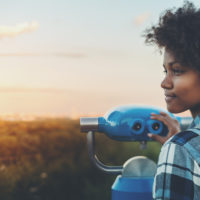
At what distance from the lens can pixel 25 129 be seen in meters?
4.91

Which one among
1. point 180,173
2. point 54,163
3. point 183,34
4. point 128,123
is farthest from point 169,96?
point 54,163

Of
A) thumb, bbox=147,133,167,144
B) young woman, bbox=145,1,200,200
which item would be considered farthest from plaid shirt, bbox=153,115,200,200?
thumb, bbox=147,133,167,144

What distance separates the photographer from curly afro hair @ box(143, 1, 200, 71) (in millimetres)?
1344

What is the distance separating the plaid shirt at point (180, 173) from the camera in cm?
120

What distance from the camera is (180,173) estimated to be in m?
1.20

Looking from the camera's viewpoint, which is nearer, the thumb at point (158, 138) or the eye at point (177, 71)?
the eye at point (177, 71)

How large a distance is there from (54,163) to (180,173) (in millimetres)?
3531

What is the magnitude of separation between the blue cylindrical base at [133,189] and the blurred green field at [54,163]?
8.18 ft

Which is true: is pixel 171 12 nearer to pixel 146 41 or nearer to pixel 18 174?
pixel 146 41

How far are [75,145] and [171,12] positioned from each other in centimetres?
337

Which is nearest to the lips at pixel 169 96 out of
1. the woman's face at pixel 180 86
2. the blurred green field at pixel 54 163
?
the woman's face at pixel 180 86

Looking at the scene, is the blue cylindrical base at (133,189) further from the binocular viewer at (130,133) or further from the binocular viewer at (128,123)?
the binocular viewer at (128,123)

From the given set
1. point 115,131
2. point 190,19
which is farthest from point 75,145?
point 190,19

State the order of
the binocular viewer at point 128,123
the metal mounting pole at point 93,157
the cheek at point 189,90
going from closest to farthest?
the cheek at point 189,90 < the binocular viewer at point 128,123 < the metal mounting pole at point 93,157
